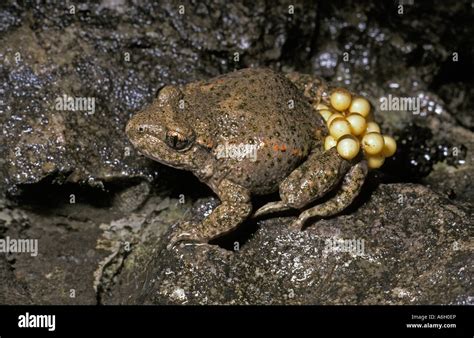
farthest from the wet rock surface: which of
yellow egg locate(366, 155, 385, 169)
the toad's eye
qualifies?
the toad's eye

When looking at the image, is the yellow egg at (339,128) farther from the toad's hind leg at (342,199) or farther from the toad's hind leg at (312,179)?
the toad's hind leg at (342,199)

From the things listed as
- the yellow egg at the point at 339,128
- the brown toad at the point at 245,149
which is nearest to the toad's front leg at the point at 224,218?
the brown toad at the point at 245,149

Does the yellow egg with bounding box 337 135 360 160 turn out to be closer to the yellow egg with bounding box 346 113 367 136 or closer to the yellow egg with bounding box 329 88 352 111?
the yellow egg with bounding box 346 113 367 136

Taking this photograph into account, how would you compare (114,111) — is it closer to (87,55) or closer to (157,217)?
(87,55)

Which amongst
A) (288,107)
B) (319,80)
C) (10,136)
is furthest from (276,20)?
(10,136)

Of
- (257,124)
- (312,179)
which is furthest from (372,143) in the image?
(257,124)

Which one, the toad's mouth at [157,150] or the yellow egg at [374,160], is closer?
the toad's mouth at [157,150]

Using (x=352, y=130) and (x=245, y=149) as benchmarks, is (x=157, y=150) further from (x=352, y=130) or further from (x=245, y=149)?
(x=352, y=130)
